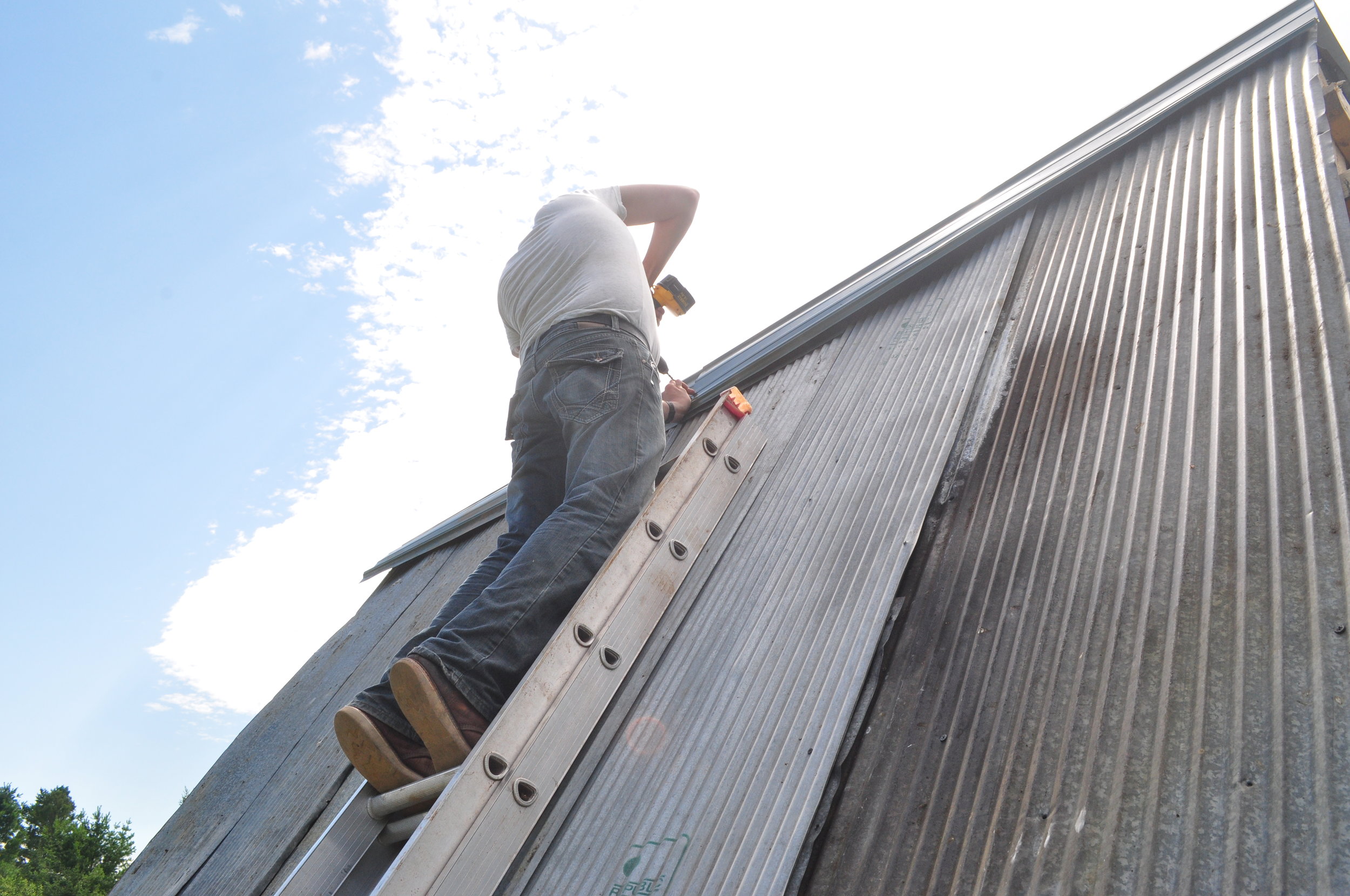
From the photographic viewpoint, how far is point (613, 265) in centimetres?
218

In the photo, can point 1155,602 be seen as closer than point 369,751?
Yes

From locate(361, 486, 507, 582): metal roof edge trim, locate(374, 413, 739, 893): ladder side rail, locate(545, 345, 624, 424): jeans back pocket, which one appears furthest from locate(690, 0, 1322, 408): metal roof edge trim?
locate(361, 486, 507, 582): metal roof edge trim

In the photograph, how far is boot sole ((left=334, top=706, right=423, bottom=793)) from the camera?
4.96 ft

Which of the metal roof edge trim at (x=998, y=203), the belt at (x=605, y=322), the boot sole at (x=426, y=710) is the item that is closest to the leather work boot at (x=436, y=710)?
the boot sole at (x=426, y=710)

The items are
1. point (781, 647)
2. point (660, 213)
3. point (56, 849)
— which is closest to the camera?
point (781, 647)

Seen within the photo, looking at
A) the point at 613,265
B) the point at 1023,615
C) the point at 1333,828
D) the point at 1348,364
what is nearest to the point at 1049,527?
the point at 1023,615

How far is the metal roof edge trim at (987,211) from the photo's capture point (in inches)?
88.1

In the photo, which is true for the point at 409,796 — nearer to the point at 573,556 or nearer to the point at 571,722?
the point at 571,722

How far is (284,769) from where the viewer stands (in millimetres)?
3246

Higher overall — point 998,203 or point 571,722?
point 998,203

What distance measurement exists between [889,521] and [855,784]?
636 mm

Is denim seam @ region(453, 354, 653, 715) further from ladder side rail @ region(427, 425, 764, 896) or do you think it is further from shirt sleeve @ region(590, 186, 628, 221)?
shirt sleeve @ region(590, 186, 628, 221)

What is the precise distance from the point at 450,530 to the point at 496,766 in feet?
11.3

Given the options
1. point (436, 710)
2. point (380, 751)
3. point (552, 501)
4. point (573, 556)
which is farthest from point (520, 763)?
point (552, 501)
